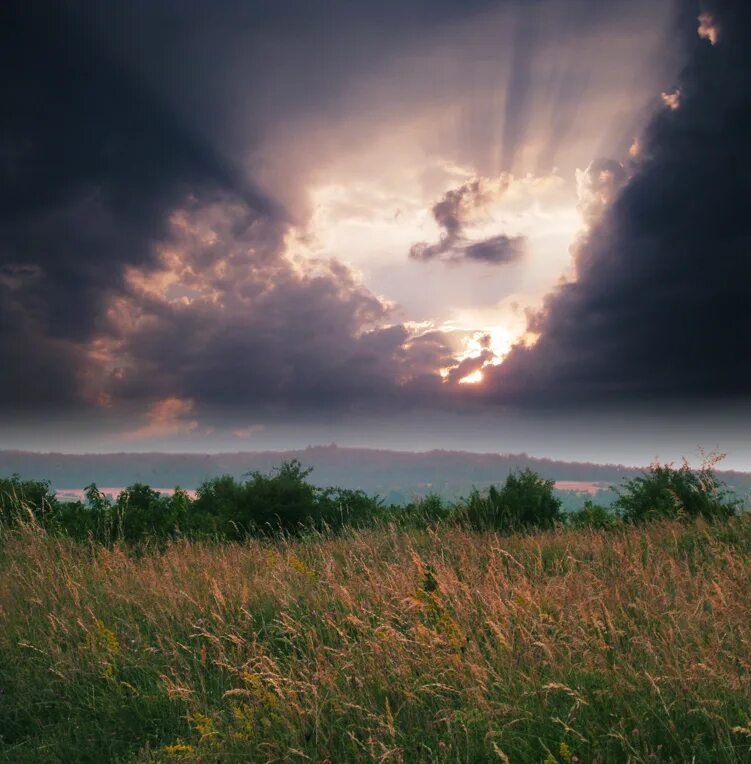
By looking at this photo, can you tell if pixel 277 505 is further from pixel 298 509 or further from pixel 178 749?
pixel 178 749

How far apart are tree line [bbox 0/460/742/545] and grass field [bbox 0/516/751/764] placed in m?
6.27

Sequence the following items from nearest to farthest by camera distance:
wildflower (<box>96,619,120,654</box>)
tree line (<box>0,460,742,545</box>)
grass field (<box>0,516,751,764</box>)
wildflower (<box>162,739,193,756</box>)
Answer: grass field (<box>0,516,751,764</box>) → wildflower (<box>162,739,193,756</box>) → wildflower (<box>96,619,120,654</box>) → tree line (<box>0,460,742,545</box>)

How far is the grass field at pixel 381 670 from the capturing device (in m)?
4.10

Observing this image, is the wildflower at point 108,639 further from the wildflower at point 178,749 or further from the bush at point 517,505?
the bush at point 517,505

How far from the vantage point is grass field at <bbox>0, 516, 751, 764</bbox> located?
410 cm

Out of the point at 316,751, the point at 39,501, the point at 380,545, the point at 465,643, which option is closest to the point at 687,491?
the point at 380,545

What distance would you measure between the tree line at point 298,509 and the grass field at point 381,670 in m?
6.27

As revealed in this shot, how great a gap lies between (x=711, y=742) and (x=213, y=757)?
3.37 metres

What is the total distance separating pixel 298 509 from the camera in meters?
18.2

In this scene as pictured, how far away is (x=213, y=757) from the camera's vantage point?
449 centimetres

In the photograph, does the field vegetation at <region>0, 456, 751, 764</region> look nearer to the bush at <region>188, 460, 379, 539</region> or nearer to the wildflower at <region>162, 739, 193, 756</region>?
the wildflower at <region>162, 739, 193, 756</region>

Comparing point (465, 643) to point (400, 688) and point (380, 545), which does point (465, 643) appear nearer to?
point (400, 688)

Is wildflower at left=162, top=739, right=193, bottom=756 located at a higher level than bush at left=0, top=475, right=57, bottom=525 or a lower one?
lower

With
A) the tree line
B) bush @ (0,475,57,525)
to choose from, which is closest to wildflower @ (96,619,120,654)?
the tree line
